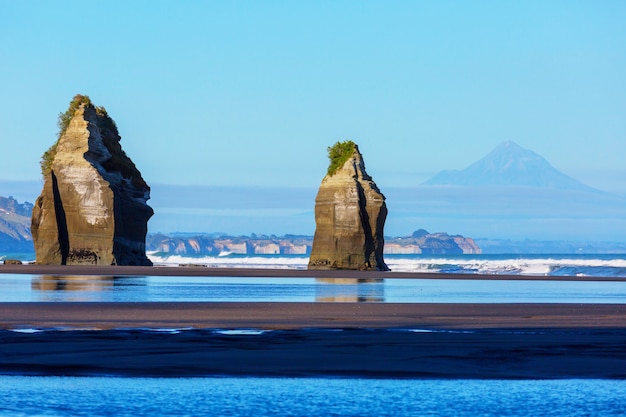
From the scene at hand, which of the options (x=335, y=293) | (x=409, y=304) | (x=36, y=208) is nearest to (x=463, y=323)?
(x=409, y=304)

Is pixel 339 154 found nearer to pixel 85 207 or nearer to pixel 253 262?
pixel 85 207

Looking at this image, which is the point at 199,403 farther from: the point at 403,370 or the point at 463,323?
the point at 463,323

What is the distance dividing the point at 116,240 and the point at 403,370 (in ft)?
189

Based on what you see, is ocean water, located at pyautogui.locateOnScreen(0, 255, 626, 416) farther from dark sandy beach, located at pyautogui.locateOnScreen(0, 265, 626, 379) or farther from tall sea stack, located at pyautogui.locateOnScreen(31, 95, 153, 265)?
tall sea stack, located at pyautogui.locateOnScreen(31, 95, 153, 265)

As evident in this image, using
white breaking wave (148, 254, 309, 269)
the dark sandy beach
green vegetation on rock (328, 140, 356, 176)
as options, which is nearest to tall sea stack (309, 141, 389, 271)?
green vegetation on rock (328, 140, 356, 176)

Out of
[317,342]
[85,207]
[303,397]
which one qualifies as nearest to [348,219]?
[85,207]

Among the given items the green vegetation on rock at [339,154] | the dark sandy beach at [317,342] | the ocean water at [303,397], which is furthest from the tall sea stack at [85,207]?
the ocean water at [303,397]

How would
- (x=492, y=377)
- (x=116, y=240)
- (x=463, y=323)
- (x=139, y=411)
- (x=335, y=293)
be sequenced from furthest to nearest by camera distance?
(x=116, y=240) < (x=335, y=293) < (x=463, y=323) < (x=492, y=377) < (x=139, y=411)

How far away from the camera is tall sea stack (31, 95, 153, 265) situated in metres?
69.2

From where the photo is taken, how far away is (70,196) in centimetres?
7006

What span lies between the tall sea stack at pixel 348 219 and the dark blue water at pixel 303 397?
2297 inches

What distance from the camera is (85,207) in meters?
69.5

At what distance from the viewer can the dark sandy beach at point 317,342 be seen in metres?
13.6

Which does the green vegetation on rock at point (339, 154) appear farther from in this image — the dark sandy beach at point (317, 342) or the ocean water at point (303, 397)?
the ocean water at point (303, 397)
